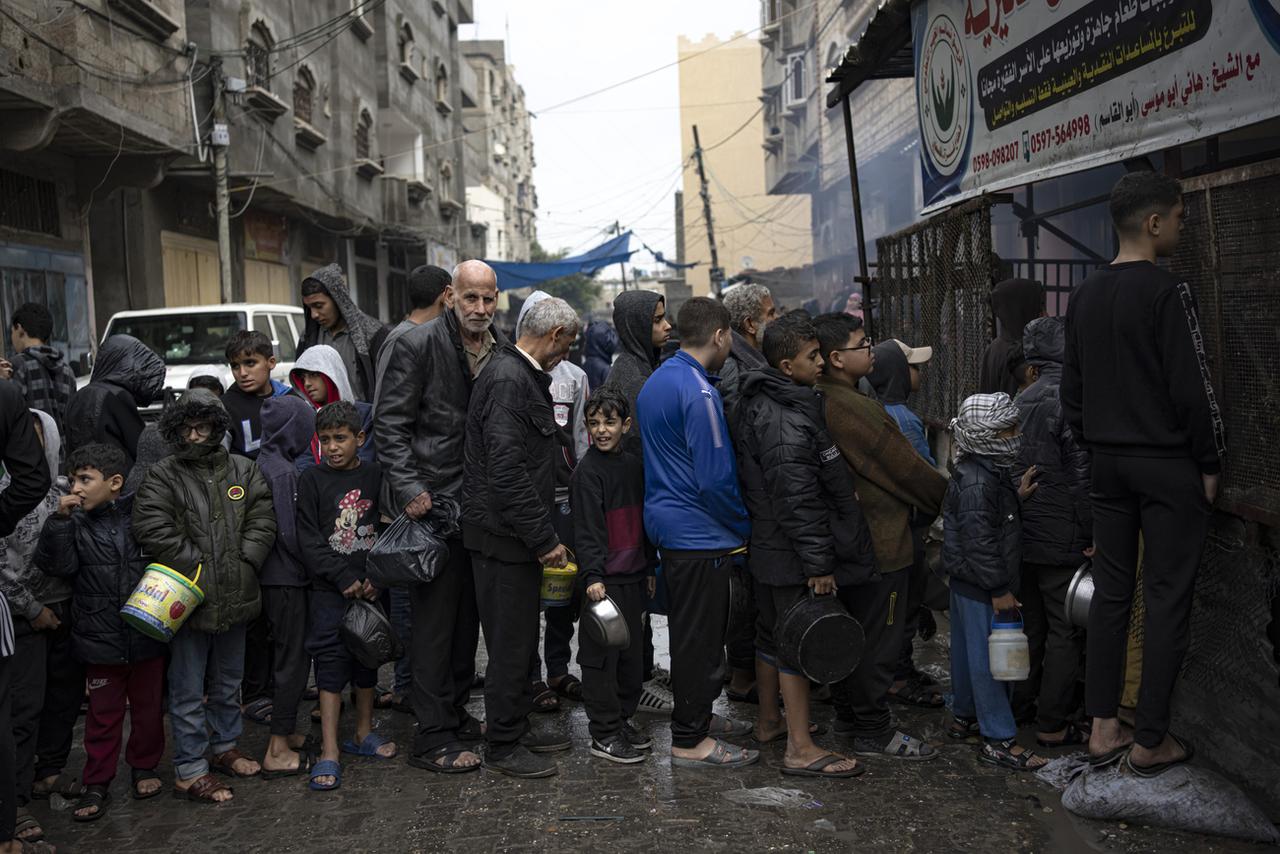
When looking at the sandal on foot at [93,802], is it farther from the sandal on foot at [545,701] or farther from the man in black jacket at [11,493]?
the sandal on foot at [545,701]

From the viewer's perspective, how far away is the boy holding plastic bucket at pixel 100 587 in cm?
420

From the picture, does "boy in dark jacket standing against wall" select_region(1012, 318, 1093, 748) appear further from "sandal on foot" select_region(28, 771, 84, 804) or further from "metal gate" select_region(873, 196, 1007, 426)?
"sandal on foot" select_region(28, 771, 84, 804)

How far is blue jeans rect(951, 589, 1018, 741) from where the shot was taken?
14.8ft

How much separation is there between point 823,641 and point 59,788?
10.2 feet

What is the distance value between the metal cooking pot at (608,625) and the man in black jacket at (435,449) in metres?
0.69

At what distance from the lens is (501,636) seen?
452 cm

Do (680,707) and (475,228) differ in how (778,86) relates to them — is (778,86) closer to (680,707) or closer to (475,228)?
(475,228)

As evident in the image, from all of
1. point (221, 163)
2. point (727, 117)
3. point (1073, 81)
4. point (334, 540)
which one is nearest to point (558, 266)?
point (221, 163)

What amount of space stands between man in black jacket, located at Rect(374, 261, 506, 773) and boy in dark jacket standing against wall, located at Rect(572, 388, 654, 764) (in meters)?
0.53

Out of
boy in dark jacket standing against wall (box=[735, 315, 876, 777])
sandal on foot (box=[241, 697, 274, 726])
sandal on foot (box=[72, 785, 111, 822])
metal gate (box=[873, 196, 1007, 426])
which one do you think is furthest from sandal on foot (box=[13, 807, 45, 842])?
metal gate (box=[873, 196, 1007, 426])

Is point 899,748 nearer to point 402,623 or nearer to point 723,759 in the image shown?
point 723,759

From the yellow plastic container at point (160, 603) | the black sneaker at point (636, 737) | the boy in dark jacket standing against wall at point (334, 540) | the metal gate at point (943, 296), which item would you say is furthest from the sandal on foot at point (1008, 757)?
the yellow plastic container at point (160, 603)

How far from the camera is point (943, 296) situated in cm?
705

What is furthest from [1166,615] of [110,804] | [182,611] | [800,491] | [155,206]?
[155,206]
